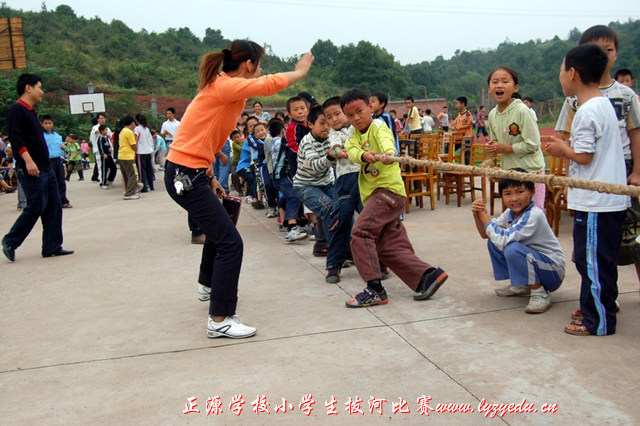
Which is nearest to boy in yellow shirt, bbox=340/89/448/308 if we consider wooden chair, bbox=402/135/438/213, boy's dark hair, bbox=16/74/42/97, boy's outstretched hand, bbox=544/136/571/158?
boy's outstretched hand, bbox=544/136/571/158

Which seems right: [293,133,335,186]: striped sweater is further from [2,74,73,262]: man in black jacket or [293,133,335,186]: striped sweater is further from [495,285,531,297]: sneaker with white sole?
[2,74,73,262]: man in black jacket

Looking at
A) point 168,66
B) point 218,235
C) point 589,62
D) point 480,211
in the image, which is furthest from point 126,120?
point 168,66

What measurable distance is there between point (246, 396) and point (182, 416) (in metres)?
0.34

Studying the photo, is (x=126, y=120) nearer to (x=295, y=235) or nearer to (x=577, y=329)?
(x=295, y=235)

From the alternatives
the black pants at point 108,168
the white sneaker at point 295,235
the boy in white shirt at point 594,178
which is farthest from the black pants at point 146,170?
the boy in white shirt at point 594,178

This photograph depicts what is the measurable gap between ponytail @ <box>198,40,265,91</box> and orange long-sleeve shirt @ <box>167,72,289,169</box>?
0.05 metres

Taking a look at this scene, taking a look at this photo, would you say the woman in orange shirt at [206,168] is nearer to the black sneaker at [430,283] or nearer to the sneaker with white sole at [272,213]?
the black sneaker at [430,283]

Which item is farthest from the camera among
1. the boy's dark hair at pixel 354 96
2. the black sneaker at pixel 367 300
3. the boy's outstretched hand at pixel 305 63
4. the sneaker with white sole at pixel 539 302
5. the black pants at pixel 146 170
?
the black pants at pixel 146 170

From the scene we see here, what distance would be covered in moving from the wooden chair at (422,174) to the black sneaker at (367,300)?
4.16 metres

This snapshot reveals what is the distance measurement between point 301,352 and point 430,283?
129 centimetres

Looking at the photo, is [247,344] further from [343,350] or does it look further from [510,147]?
[510,147]

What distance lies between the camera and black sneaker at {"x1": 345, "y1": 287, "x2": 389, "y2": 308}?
448 centimetres

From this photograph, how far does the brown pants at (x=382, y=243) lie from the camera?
14.9 ft

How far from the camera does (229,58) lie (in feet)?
13.1
